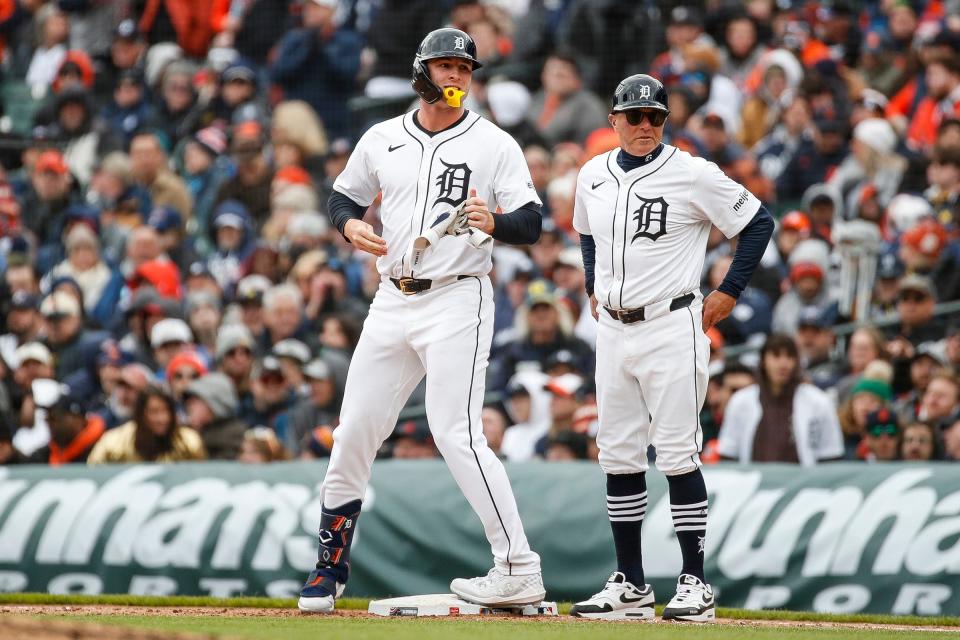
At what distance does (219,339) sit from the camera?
1191cm

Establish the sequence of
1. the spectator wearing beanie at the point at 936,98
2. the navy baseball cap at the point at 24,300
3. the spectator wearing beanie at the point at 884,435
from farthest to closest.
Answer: the navy baseball cap at the point at 24,300 → the spectator wearing beanie at the point at 936,98 → the spectator wearing beanie at the point at 884,435

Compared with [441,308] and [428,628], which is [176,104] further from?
[428,628]

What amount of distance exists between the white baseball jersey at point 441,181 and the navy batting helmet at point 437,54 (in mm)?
188

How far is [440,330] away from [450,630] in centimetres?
122

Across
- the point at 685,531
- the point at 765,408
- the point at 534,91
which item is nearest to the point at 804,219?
the point at 765,408

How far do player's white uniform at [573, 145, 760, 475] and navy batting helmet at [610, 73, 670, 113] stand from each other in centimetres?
26

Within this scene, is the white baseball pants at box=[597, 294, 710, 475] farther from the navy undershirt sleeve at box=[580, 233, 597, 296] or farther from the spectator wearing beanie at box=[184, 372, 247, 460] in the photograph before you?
the spectator wearing beanie at box=[184, 372, 247, 460]

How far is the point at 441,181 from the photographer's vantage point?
645 cm

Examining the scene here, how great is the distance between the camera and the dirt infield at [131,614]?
516 centimetres

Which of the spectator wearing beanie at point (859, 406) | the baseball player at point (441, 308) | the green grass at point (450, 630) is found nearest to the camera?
the green grass at point (450, 630)

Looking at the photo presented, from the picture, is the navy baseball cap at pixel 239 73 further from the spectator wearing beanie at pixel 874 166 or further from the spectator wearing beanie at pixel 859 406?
the spectator wearing beanie at pixel 859 406

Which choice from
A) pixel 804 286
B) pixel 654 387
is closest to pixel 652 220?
pixel 654 387

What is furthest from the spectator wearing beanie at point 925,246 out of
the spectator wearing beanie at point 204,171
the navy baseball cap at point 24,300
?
the navy baseball cap at point 24,300

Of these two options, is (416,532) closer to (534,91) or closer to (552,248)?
(552,248)
